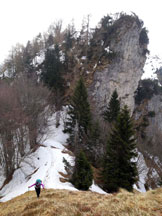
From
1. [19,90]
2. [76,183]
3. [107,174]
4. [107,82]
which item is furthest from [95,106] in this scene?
[76,183]

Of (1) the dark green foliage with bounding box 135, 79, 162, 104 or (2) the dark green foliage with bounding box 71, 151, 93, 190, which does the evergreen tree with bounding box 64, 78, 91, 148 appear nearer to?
(2) the dark green foliage with bounding box 71, 151, 93, 190

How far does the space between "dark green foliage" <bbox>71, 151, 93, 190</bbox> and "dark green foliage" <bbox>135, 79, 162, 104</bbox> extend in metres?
36.7

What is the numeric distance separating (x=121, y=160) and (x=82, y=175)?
4.38 m

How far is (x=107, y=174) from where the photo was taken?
14.9m

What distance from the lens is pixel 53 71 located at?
35531 millimetres

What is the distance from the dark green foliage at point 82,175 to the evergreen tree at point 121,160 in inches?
115

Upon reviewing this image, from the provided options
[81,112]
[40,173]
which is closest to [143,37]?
[81,112]

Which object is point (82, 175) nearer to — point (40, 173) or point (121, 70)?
point (40, 173)

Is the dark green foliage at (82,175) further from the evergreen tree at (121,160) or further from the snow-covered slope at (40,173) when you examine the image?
the evergreen tree at (121,160)

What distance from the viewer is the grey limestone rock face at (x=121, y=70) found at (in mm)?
36344

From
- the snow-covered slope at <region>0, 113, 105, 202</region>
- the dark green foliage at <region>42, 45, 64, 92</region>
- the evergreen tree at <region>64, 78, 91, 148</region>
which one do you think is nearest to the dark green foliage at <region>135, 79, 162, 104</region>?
the dark green foliage at <region>42, 45, 64, 92</region>

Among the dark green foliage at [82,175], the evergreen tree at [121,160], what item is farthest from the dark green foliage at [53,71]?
the dark green foliage at [82,175]

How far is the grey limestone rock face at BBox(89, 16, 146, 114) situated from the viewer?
1431 inches

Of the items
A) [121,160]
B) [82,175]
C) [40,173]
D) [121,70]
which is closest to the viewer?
[82,175]
